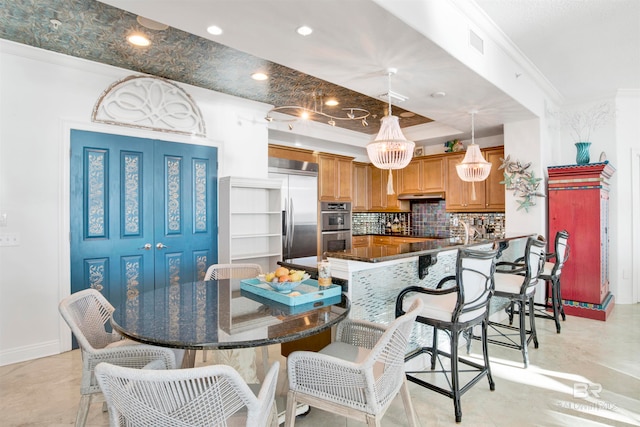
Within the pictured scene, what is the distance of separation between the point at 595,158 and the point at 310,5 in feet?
15.7

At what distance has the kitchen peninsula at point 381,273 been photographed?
2.19 meters

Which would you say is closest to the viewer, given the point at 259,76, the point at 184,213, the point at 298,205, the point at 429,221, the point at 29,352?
the point at 29,352

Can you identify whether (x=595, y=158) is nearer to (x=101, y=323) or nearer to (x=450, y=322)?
(x=450, y=322)

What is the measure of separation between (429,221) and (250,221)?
349cm

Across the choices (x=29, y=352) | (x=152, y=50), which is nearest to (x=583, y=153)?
(x=152, y=50)

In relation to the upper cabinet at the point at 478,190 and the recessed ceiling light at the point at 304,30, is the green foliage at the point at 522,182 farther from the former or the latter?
the recessed ceiling light at the point at 304,30

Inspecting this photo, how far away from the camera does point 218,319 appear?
161cm

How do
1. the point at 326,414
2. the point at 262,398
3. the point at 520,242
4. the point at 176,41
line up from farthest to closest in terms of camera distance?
the point at 520,242, the point at 176,41, the point at 326,414, the point at 262,398

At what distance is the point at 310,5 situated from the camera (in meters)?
2.04

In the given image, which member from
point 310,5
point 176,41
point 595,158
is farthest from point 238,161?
point 595,158

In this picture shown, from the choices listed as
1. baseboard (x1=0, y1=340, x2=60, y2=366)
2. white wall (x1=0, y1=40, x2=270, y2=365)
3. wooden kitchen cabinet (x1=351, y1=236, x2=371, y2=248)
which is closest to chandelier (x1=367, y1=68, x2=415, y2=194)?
white wall (x1=0, y1=40, x2=270, y2=365)

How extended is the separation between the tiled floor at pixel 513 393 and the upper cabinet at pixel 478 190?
2.34 metres

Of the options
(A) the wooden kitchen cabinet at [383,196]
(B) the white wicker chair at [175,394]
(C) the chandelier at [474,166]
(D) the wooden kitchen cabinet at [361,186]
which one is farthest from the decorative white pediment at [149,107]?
(A) the wooden kitchen cabinet at [383,196]

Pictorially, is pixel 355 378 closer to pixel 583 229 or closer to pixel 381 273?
pixel 381 273
